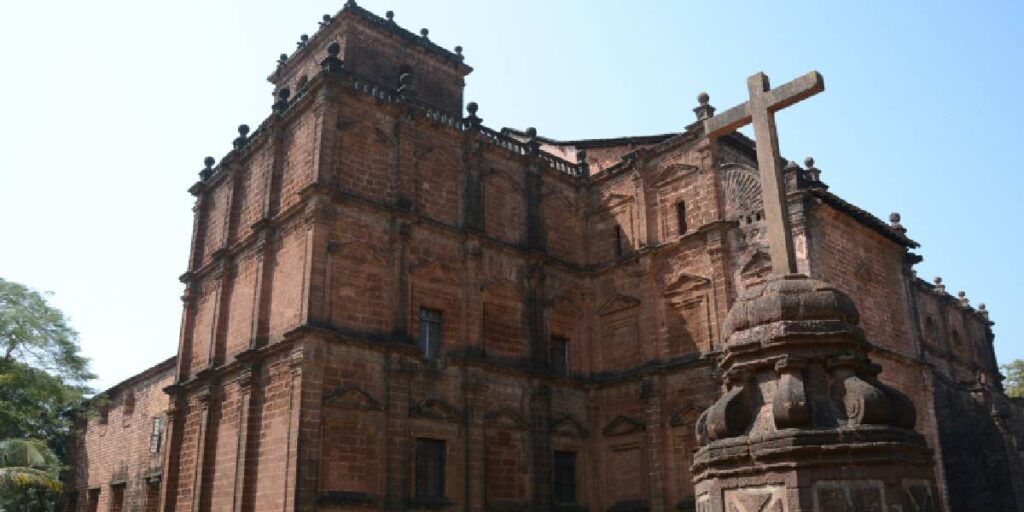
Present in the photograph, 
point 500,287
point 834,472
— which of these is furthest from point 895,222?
point 834,472

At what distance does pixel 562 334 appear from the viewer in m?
22.6

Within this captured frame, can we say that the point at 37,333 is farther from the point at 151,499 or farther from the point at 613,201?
the point at 613,201

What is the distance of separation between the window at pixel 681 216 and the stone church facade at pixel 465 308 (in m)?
0.06

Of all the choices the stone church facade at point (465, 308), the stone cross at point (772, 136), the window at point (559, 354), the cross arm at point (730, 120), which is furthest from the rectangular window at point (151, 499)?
Answer: the stone cross at point (772, 136)

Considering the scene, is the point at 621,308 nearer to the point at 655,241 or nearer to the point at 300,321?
the point at 655,241

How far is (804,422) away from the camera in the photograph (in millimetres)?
6148

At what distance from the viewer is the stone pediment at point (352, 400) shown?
17.1 meters

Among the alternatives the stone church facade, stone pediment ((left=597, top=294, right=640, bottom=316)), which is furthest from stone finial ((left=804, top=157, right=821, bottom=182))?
stone pediment ((left=597, top=294, right=640, bottom=316))

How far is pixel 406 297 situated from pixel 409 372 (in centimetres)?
187

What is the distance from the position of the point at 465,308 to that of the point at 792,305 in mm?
14057

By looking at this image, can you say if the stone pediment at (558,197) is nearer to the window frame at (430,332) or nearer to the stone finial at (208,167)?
the window frame at (430,332)

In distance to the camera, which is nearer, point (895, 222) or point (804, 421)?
point (804, 421)

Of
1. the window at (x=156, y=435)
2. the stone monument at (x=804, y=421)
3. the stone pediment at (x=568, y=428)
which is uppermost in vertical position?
the window at (x=156, y=435)

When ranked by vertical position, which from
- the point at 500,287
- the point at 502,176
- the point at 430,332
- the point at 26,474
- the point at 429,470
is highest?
the point at 502,176
